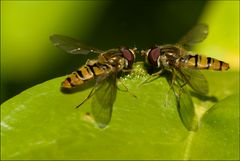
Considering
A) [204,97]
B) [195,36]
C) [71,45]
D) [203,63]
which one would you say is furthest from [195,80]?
[71,45]

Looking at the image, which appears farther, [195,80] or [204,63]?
[204,63]

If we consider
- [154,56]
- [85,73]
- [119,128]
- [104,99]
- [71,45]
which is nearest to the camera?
[119,128]

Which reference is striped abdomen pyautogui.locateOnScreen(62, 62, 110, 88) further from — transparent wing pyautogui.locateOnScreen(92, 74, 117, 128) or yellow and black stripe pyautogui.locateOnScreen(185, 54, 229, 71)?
yellow and black stripe pyautogui.locateOnScreen(185, 54, 229, 71)

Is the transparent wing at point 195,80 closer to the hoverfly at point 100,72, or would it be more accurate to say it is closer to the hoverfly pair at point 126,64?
the hoverfly pair at point 126,64

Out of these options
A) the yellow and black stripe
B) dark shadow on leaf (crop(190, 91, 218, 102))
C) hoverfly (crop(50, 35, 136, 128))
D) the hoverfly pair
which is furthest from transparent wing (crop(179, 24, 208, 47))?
dark shadow on leaf (crop(190, 91, 218, 102))

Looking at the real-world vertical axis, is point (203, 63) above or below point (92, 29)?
below

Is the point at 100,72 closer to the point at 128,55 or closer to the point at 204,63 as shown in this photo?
the point at 128,55


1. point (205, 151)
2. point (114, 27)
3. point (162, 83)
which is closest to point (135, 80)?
point (162, 83)

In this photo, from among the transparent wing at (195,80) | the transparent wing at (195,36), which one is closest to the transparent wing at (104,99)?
the transparent wing at (195,80)

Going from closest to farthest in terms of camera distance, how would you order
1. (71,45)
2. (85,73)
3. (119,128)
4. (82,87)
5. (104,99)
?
(119,128) → (104,99) → (82,87) → (85,73) → (71,45)
